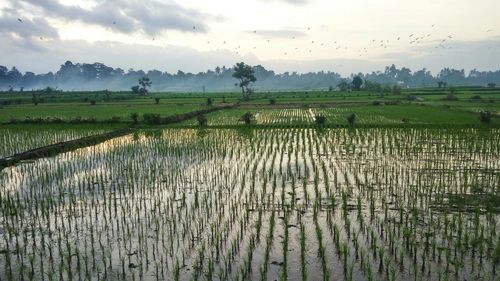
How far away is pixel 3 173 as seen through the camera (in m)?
13.5

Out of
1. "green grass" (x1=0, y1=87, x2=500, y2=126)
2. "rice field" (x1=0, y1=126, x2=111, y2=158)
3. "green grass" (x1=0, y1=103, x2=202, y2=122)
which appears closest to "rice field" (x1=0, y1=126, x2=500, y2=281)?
"rice field" (x1=0, y1=126, x2=111, y2=158)

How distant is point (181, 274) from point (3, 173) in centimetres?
1005

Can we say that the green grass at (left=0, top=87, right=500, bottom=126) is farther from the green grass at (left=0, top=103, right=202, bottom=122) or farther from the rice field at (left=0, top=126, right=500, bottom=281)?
the rice field at (left=0, top=126, right=500, bottom=281)

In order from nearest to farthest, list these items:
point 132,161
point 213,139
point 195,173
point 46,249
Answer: point 46,249 → point 195,173 → point 132,161 → point 213,139

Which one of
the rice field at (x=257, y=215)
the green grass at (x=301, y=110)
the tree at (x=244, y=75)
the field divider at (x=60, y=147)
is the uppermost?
the tree at (x=244, y=75)

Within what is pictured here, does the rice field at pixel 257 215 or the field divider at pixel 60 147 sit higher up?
the field divider at pixel 60 147

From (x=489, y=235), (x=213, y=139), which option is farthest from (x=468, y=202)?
(x=213, y=139)

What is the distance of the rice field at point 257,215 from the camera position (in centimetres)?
640

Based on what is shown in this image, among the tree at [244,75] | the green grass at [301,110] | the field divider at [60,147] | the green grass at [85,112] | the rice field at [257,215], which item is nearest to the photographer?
the rice field at [257,215]

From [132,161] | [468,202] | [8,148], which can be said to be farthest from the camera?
[8,148]

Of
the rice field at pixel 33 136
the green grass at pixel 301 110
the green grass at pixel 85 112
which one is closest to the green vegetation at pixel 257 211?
the rice field at pixel 33 136

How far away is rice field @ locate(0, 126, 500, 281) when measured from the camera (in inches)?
252

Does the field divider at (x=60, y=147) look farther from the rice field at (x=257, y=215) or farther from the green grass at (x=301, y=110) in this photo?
the green grass at (x=301, y=110)

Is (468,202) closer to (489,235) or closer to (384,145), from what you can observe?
(489,235)
